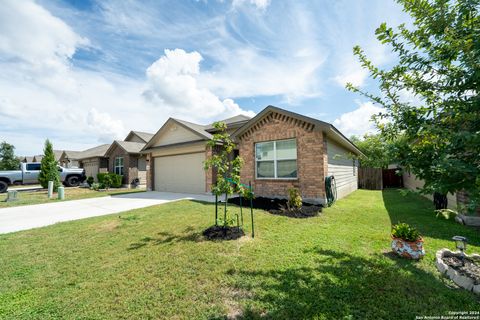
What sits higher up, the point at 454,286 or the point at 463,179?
the point at 463,179

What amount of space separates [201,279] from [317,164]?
6.47 metres

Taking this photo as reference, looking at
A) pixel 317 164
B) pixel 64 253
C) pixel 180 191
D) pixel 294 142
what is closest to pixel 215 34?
pixel 294 142

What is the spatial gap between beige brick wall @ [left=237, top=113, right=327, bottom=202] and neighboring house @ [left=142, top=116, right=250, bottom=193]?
310 cm

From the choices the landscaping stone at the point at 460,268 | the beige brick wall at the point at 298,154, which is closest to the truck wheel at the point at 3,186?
the beige brick wall at the point at 298,154

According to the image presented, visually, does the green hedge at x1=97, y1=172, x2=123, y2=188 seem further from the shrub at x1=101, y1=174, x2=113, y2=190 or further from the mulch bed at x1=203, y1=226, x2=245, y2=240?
the mulch bed at x1=203, y1=226, x2=245, y2=240

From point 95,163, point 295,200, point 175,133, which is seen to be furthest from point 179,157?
point 95,163

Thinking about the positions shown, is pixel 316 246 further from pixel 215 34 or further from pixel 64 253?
pixel 215 34

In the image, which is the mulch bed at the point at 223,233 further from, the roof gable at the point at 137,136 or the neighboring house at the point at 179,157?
the roof gable at the point at 137,136

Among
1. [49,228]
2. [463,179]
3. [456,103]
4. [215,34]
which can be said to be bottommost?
[49,228]

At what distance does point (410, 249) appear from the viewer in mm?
3551

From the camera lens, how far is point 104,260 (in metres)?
3.92

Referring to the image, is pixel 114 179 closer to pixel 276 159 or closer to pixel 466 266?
pixel 276 159

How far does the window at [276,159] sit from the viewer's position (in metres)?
8.91

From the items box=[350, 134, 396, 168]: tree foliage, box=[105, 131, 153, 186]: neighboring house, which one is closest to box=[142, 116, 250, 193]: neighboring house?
box=[105, 131, 153, 186]: neighboring house
